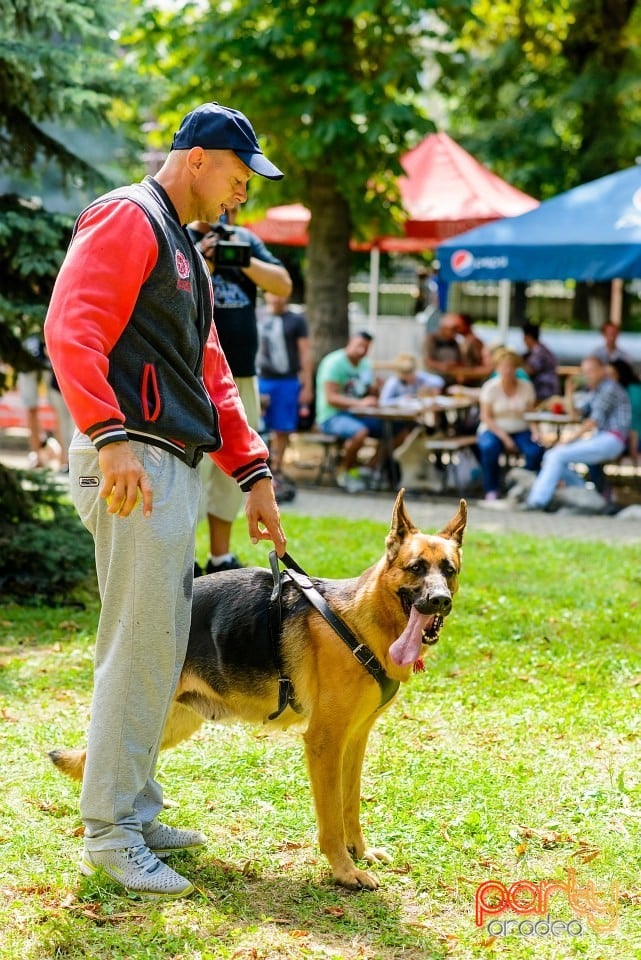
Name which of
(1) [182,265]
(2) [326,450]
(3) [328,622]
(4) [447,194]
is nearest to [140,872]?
(3) [328,622]

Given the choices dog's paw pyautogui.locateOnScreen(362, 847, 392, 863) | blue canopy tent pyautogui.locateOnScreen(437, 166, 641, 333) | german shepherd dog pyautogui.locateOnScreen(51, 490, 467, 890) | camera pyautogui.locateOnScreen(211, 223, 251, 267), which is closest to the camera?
german shepherd dog pyautogui.locateOnScreen(51, 490, 467, 890)

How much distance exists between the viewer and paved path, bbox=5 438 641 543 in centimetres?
1065

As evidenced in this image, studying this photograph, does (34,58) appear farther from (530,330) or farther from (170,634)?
(530,330)

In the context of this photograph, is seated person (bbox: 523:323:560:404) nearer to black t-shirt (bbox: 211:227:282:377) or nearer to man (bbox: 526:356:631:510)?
man (bbox: 526:356:631:510)

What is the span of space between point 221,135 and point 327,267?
12.0m

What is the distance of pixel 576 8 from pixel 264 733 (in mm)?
20543

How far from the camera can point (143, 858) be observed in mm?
3518

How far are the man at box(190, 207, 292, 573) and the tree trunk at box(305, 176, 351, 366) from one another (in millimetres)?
8148

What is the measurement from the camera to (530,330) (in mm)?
14766

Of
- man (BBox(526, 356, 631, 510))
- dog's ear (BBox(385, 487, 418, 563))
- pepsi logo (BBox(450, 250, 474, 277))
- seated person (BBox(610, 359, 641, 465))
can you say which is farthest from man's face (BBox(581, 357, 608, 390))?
dog's ear (BBox(385, 487, 418, 563))

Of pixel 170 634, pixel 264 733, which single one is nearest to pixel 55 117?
pixel 264 733

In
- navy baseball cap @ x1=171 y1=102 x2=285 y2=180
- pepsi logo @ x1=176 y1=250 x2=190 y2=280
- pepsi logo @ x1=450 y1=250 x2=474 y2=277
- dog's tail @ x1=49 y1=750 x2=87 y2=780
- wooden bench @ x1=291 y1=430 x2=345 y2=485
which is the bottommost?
dog's tail @ x1=49 y1=750 x2=87 y2=780

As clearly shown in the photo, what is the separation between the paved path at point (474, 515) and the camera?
1065 cm

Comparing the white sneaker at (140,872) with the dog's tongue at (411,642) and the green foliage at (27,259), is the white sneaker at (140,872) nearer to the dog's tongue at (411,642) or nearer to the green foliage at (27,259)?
the dog's tongue at (411,642)
